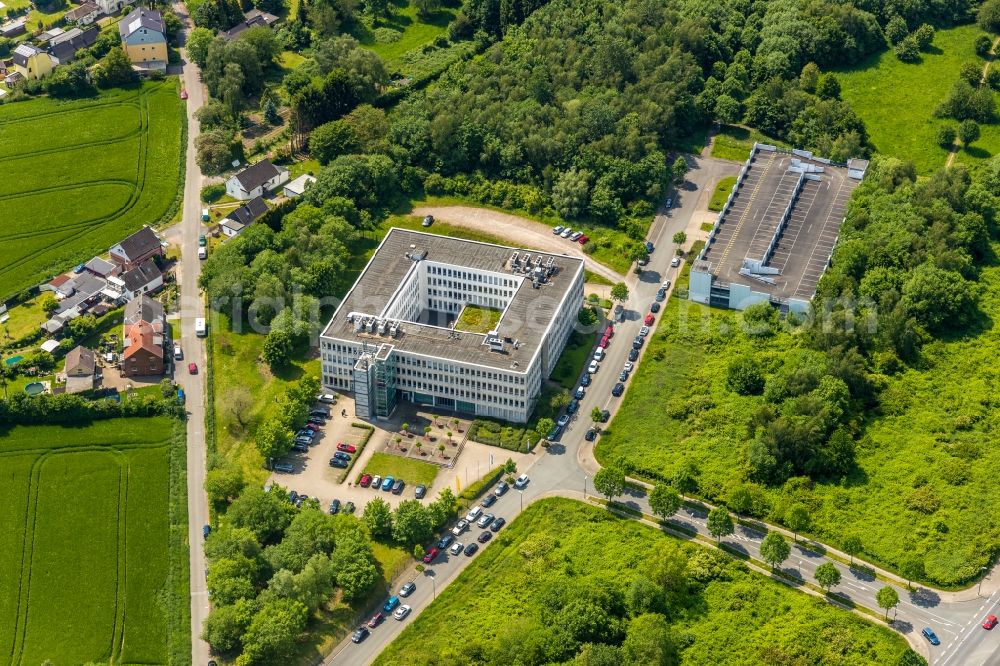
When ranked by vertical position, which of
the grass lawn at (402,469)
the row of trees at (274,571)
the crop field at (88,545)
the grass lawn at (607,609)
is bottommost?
the crop field at (88,545)

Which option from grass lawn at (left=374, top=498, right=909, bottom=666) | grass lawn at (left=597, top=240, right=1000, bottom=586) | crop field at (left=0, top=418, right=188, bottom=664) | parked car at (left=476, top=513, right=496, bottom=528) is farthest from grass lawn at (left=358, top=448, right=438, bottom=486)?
crop field at (left=0, top=418, right=188, bottom=664)

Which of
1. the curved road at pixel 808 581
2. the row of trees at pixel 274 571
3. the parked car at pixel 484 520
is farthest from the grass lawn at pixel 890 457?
the row of trees at pixel 274 571

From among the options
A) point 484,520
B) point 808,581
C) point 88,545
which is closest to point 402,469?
point 484,520

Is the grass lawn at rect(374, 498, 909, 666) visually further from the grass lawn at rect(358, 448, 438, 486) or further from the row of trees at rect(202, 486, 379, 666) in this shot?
the grass lawn at rect(358, 448, 438, 486)

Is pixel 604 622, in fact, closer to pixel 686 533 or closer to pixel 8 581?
pixel 686 533

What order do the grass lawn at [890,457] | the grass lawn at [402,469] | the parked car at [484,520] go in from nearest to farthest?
the grass lawn at [890,457]
the parked car at [484,520]
the grass lawn at [402,469]

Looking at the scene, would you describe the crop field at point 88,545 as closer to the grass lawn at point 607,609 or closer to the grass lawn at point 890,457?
the grass lawn at point 607,609

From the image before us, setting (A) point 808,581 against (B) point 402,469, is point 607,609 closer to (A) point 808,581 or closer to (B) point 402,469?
(A) point 808,581
